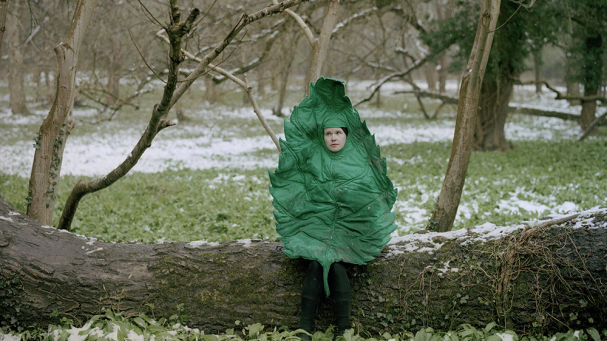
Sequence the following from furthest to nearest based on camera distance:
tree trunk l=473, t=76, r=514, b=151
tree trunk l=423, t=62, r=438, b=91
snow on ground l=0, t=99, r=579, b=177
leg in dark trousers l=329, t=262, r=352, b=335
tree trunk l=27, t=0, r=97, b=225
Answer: tree trunk l=423, t=62, r=438, b=91, snow on ground l=0, t=99, r=579, b=177, tree trunk l=473, t=76, r=514, b=151, tree trunk l=27, t=0, r=97, b=225, leg in dark trousers l=329, t=262, r=352, b=335

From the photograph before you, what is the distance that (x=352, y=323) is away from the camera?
2.92 metres

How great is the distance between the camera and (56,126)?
4.12 m

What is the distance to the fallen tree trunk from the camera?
2.77 metres

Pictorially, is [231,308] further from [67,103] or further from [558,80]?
[558,80]

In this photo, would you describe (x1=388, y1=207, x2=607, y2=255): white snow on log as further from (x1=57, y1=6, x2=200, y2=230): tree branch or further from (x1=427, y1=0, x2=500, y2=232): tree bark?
(x1=57, y1=6, x2=200, y2=230): tree branch

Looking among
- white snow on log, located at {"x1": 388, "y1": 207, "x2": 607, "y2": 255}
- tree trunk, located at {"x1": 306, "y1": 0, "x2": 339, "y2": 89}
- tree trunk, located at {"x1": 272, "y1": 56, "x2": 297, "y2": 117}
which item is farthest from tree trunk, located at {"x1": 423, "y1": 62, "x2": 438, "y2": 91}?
white snow on log, located at {"x1": 388, "y1": 207, "x2": 607, "y2": 255}

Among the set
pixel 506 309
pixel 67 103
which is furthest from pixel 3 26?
pixel 506 309

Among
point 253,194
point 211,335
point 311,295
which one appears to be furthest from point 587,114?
point 211,335

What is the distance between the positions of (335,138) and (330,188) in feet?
1.09

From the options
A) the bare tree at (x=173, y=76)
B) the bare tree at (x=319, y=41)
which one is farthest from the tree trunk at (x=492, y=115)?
the bare tree at (x=173, y=76)

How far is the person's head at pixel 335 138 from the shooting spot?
3.09 metres

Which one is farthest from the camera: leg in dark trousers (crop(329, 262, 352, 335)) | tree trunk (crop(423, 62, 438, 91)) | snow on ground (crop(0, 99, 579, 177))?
tree trunk (crop(423, 62, 438, 91))

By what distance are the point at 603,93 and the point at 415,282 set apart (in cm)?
1137

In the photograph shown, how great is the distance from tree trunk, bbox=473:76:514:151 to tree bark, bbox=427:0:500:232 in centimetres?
631
